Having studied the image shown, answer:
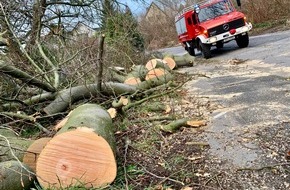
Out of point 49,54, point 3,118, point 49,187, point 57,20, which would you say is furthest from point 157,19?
point 49,187

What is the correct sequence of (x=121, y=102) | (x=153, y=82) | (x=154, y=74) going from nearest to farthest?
(x=121, y=102), (x=153, y=82), (x=154, y=74)

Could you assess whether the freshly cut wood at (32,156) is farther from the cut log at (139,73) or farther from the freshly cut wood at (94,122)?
the cut log at (139,73)

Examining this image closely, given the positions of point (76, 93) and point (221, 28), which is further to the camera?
point (221, 28)

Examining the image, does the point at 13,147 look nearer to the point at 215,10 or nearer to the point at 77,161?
the point at 77,161

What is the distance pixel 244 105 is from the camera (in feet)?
16.9

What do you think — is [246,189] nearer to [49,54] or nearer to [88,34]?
[49,54]

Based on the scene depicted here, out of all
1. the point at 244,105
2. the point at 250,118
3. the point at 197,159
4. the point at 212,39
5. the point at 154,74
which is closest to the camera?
the point at 197,159

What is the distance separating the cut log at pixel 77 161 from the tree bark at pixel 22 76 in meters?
1.97

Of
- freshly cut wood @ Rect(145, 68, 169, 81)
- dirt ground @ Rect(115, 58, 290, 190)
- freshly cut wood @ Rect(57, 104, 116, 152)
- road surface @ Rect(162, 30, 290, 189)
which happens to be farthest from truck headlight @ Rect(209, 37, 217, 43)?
freshly cut wood @ Rect(57, 104, 116, 152)

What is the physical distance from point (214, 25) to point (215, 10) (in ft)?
3.88

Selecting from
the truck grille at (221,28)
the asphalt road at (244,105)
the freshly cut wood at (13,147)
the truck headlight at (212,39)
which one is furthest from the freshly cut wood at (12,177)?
the truck grille at (221,28)

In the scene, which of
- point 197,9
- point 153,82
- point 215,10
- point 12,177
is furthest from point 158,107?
point 215,10

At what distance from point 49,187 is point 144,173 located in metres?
0.95

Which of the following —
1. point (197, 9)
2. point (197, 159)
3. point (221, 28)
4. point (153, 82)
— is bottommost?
point (197, 159)
